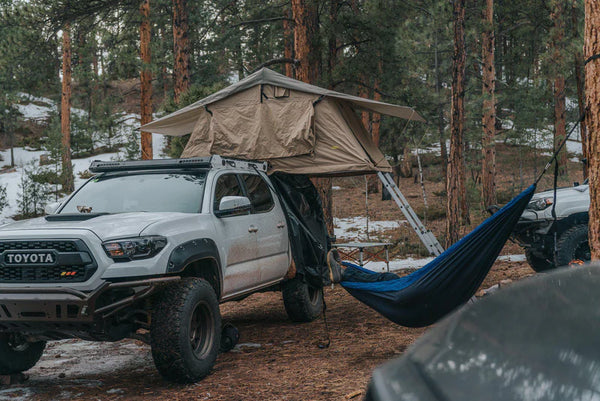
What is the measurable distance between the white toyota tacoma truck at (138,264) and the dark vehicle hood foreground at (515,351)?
3.59 m

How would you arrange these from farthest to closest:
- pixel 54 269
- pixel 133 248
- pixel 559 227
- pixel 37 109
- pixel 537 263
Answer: pixel 37 109 → pixel 537 263 → pixel 559 227 → pixel 133 248 → pixel 54 269

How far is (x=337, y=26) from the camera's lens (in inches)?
619

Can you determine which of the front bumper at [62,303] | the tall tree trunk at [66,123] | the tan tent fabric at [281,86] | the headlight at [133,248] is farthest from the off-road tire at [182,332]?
the tall tree trunk at [66,123]

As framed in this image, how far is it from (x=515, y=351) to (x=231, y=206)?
15.9ft

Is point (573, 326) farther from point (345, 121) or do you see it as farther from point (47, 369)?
point (345, 121)

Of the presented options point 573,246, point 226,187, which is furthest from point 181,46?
point 573,246

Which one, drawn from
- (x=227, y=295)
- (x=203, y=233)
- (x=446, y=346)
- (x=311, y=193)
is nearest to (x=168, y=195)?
(x=203, y=233)

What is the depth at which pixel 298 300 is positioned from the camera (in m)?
7.95

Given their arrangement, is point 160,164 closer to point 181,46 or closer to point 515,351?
point 515,351

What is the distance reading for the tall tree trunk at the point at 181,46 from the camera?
1667 centimetres

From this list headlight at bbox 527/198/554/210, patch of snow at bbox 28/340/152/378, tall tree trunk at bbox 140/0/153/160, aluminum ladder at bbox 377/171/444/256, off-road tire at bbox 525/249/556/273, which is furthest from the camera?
tall tree trunk at bbox 140/0/153/160

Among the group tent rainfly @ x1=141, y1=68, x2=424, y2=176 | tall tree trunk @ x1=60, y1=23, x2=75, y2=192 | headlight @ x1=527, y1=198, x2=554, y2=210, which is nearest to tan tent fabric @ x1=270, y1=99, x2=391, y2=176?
tent rainfly @ x1=141, y1=68, x2=424, y2=176

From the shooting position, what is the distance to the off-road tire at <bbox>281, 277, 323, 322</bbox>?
7934 millimetres

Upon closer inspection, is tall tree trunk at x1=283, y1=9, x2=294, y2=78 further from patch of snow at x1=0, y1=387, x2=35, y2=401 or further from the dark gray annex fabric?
patch of snow at x1=0, y1=387, x2=35, y2=401
